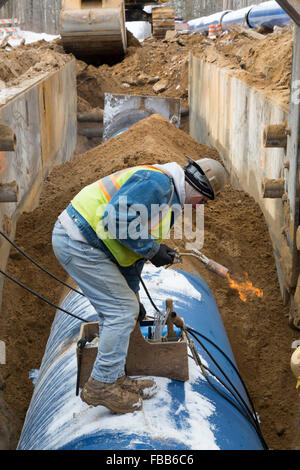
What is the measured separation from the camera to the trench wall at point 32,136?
272 inches

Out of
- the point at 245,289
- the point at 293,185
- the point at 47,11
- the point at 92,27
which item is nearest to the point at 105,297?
the point at 293,185

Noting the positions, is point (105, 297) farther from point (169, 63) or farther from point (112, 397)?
point (169, 63)

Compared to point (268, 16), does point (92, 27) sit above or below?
below

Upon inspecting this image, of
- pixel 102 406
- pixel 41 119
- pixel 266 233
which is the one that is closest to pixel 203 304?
pixel 102 406

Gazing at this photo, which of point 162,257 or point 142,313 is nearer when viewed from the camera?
point 162,257

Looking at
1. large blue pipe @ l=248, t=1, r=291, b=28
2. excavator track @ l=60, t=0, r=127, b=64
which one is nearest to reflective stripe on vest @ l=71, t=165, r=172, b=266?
large blue pipe @ l=248, t=1, r=291, b=28

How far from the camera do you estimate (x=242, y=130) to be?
28.6 ft

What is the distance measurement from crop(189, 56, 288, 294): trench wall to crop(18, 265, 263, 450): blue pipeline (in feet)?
8.49

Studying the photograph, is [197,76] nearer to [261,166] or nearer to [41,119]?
[41,119]

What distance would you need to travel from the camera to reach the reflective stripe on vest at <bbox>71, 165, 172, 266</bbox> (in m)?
3.36

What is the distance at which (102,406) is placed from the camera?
344cm

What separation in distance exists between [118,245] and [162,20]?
21.2 metres

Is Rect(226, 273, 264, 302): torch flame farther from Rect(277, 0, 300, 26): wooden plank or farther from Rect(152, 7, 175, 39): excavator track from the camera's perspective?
Rect(152, 7, 175, 39): excavator track
